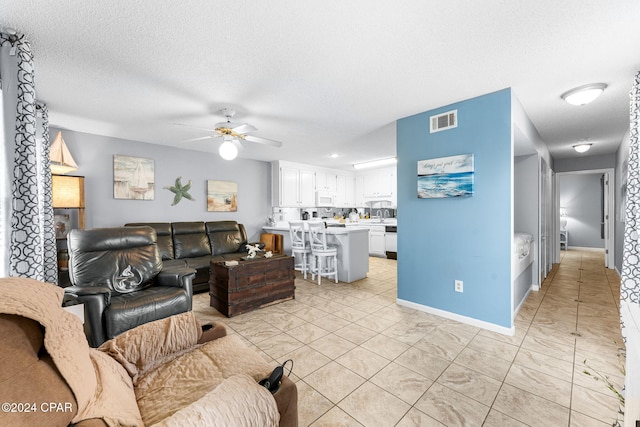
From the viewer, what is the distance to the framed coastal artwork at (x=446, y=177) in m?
2.84

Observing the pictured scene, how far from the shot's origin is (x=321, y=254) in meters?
4.52

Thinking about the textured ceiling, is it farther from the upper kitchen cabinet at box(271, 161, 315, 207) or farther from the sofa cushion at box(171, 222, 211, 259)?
the upper kitchen cabinet at box(271, 161, 315, 207)

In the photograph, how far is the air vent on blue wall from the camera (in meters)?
2.97

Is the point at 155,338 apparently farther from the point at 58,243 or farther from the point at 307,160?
the point at 307,160

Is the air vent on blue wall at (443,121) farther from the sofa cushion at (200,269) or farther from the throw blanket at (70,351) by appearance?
the sofa cushion at (200,269)

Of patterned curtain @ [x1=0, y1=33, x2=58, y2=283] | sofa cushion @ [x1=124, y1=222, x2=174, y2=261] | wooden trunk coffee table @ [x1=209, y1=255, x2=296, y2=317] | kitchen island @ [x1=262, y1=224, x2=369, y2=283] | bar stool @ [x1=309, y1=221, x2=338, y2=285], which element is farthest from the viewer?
kitchen island @ [x1=262, y1=224, x2=369, y2=283]

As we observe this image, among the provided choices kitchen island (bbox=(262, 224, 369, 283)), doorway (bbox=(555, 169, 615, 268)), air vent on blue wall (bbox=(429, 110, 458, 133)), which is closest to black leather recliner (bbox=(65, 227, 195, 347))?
kitchen island (bbox=(262, 224, 369, 283))

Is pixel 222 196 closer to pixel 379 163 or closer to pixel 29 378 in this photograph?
pixel 379 163

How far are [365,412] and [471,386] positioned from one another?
0.83m

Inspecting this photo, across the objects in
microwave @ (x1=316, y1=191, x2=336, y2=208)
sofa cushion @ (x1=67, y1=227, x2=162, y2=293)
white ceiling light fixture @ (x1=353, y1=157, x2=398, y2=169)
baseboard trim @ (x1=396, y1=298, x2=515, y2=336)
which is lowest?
baseboard trim @ (x1=396, y1=298, x2=515, y2=336)

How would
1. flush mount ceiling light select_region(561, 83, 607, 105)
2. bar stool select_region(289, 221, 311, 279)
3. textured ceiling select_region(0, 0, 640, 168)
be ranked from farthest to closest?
bar stool select_region(289, 221, 311, 279) < flush mount ceiling light select_region(561, 83, 607, 105) < textured ceiling select_region(0, 0, 640, 168)

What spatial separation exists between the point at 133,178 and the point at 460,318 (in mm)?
5277

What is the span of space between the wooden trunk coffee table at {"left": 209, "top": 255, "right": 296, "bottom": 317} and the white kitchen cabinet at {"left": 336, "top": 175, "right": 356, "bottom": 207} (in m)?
4.07

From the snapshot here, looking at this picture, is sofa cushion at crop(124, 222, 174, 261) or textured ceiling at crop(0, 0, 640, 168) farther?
sofa cushion at crop(124, 222, 174, 261)
